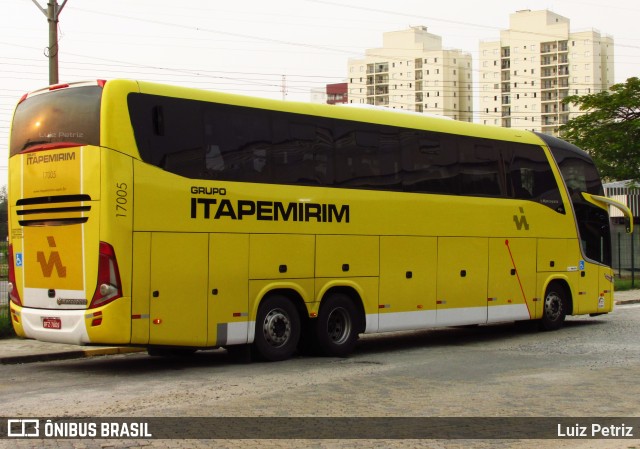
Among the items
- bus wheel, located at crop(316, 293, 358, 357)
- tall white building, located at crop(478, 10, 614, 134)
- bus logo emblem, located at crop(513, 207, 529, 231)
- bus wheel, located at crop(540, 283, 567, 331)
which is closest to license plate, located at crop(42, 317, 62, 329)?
bus wheel, located at crop(316, 293, 358, 357)

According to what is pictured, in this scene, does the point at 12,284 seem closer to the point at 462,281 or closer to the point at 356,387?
the point at 356,387

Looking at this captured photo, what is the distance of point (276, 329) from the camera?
14.2 m

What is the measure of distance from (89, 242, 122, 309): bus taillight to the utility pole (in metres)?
6.30

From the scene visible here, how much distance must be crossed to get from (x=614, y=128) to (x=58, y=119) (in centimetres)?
3679

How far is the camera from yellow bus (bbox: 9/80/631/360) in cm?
1247

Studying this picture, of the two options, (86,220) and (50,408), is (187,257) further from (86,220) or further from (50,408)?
(50,408)

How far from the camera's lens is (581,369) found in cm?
1320

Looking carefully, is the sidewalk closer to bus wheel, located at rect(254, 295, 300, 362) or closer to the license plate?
the license plate

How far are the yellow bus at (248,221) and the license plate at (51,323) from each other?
0.03 meters

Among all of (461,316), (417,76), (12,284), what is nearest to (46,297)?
(12,284)

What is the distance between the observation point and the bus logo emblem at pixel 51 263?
1277 cm

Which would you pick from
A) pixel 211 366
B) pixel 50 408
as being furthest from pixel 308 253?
pixel 50 408

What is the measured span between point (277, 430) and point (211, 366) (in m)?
5.36

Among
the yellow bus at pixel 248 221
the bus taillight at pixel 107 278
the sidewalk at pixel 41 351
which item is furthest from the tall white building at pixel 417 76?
the bus taillight at pixel 107 278
